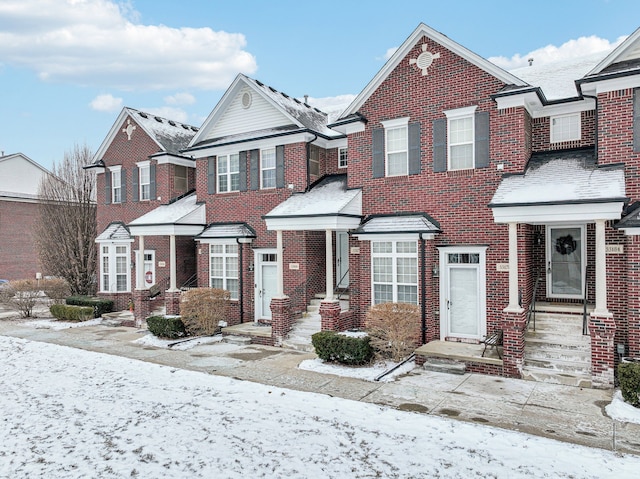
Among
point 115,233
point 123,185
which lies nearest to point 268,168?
point 123,185

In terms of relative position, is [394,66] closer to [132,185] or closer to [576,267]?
[576,267]

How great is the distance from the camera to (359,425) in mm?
7754

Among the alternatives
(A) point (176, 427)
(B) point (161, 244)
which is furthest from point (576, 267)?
(B) point (161, 244)

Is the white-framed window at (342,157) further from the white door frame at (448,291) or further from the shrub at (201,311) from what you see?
the shrub at (201,311)

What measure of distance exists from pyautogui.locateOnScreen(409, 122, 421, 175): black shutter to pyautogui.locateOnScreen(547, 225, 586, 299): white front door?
3.87m

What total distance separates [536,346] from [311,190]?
8.38 metres

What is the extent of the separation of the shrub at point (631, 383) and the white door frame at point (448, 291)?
3.79 m

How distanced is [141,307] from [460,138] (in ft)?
43.1

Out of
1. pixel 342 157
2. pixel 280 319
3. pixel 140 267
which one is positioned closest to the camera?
pixel 280 319

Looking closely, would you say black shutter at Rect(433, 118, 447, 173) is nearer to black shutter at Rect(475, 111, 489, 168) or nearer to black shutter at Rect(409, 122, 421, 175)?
black shutter at Rect(409, 122, 421, 175)

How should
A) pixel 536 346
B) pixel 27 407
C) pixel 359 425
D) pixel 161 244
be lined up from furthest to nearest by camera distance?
pixel 161 244, pixel 536 346, pixel 27 407, pixel 359 425

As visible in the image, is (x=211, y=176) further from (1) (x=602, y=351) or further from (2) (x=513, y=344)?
(1) (x=602, y=351)

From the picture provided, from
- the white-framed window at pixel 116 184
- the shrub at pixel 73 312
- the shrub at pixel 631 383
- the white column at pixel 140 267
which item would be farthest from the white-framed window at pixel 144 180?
the shrub at pixel 631 383

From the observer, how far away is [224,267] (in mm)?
17281
